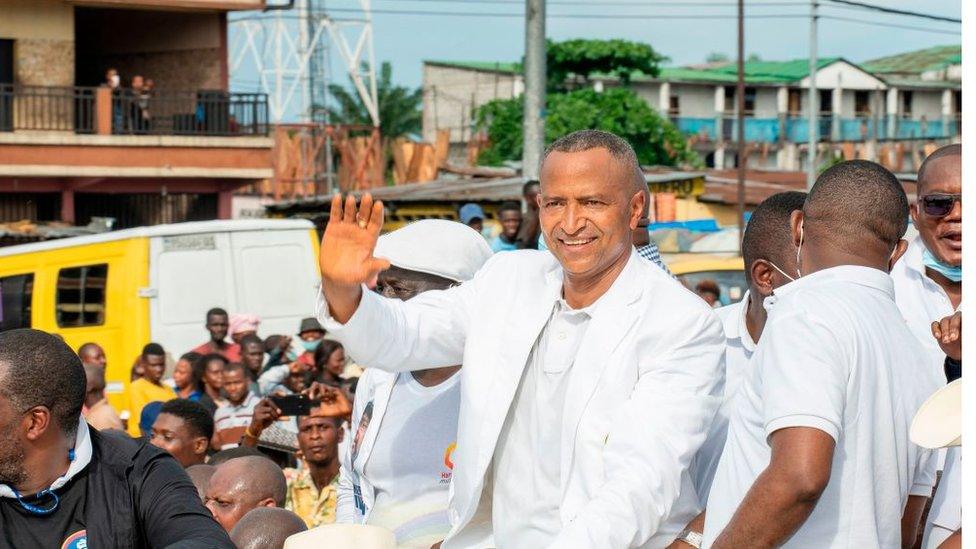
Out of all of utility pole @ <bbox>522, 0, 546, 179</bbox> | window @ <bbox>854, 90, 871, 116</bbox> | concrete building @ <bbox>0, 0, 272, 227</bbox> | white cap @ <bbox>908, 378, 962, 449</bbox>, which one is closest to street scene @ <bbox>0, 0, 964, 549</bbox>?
white cap @ <bbox>908, 378, 962, 449</bbox>

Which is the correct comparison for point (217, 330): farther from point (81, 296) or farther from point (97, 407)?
point (97, 407)

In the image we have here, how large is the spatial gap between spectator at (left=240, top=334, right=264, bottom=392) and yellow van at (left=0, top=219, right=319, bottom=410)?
1433 millimetres

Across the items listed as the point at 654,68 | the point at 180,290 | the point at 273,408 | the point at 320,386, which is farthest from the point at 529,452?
the point at 654,68

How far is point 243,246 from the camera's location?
48.2 ft

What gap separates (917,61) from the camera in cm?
7362

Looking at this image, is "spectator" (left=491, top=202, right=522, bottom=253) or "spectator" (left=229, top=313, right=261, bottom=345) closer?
"spectator" (left=491, top=202, right=522, bottom=253)

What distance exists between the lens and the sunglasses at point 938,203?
4.86m

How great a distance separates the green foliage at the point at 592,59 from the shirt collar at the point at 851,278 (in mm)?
46654

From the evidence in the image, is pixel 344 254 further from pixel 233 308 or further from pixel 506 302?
pixel 233 308

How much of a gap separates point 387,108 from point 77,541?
62763 millimetres

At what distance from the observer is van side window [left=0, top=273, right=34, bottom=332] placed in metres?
14.6

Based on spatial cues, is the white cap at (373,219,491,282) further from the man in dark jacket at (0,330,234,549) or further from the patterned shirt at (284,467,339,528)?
the patterned shirt at (284,467,339,528)

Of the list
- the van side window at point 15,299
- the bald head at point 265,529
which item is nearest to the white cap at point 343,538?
the bald head at point 265,529
